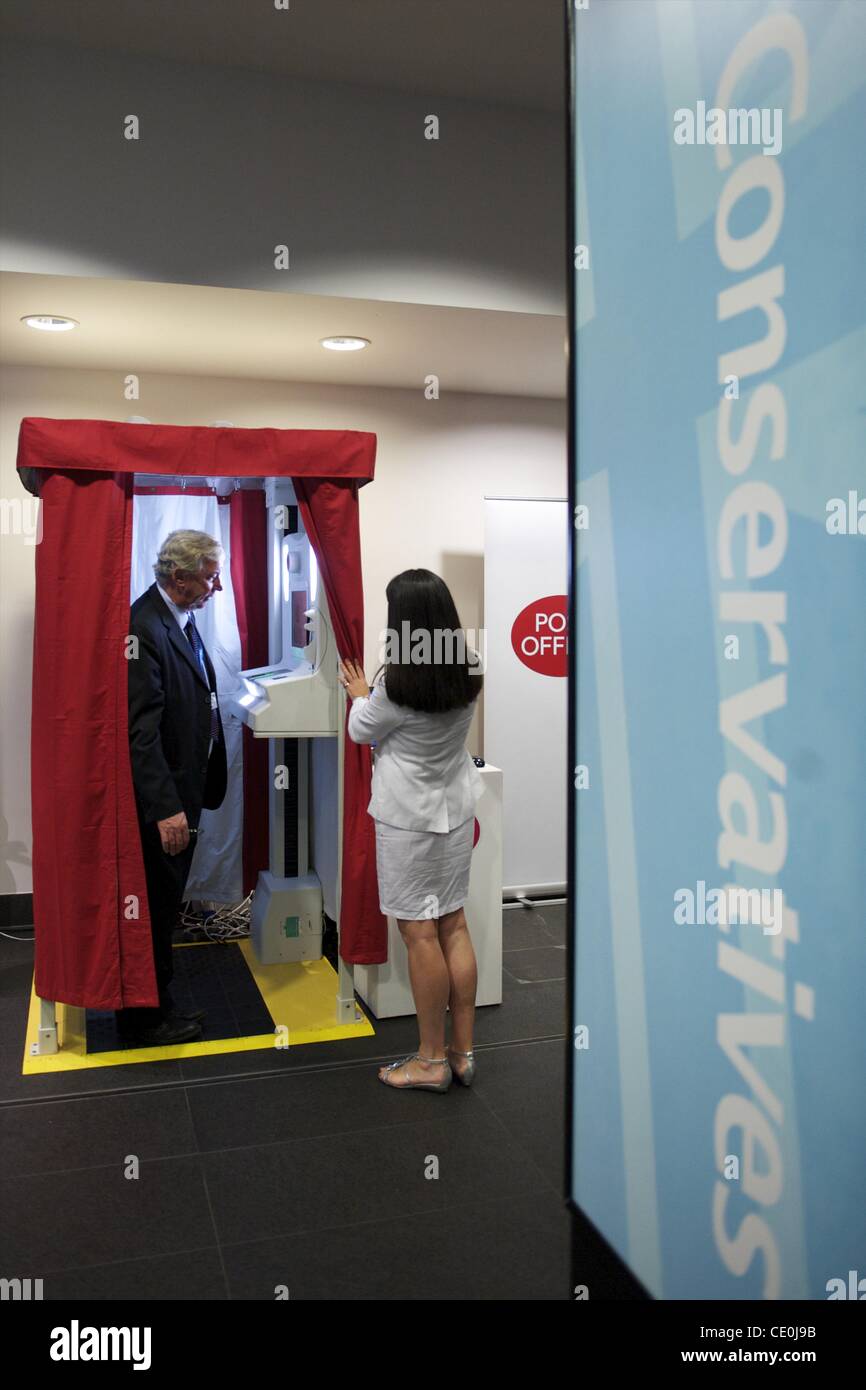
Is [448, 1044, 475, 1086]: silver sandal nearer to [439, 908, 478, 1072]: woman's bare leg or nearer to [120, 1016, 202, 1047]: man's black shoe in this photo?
[439, 908, 478, 1072]: woman's bare leg

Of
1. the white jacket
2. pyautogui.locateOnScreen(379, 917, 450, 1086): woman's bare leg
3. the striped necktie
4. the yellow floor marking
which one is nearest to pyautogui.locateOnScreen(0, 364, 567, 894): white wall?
the striped necktie

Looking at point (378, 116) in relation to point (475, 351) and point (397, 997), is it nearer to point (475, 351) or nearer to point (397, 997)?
point (475, 351)

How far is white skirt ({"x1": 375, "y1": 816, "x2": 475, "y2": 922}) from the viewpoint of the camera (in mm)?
3209

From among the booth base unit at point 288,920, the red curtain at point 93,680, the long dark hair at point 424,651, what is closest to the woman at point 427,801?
the long dark hair at point 424,651

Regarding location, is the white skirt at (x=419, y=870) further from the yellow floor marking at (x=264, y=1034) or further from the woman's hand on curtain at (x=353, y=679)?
the yellow floor marking at (x=264, y=1034)

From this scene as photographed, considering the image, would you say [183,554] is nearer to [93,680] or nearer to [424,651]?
[93,680]

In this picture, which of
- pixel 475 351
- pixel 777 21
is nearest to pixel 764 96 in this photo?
pixel 777 21

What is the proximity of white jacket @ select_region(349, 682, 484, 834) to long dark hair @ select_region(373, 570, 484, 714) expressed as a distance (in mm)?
56

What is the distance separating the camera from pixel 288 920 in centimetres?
431

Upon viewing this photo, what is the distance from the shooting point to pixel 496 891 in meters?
3.83

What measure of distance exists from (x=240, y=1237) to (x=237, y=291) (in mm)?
2859

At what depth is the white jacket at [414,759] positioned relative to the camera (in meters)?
3.15

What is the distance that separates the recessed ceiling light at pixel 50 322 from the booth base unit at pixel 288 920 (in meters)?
2.27

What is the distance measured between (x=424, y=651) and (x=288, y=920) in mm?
1706
